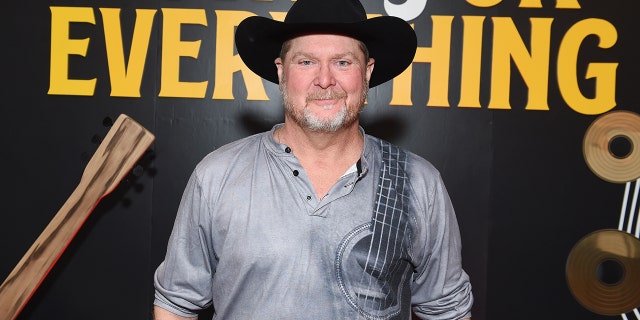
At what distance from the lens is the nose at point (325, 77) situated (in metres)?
1.96

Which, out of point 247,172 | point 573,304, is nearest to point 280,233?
point 247,172

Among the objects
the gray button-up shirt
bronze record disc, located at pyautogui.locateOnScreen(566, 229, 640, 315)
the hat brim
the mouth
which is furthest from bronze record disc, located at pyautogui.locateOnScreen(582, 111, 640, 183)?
the mouth

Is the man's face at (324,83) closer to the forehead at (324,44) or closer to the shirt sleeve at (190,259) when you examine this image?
the forehead at (324,44)

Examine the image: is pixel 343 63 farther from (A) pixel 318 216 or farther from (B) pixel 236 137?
(B) pixel 236 137

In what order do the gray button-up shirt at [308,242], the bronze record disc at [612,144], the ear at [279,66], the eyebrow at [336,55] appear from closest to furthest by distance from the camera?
the gray button-up shirt at [308,242], the eyebrow at [336,55], the ear at [279,66], the bronze record disc at [612,144]

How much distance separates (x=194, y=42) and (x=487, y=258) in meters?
1.72

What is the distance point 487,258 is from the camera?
3.37m

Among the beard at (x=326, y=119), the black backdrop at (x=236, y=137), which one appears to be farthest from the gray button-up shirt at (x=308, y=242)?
the black backdrop at (x=236, y=137)

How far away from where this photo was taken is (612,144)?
3326 millimetres

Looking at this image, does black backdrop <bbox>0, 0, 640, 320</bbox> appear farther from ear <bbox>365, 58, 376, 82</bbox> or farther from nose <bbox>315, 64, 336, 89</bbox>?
nose <bbox>315, 64, 336, 89</bbox>

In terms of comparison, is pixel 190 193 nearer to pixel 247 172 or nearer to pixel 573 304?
pixel 247 172

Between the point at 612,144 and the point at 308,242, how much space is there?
1995mm

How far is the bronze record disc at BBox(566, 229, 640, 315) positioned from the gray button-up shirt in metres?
Answer: 1.42

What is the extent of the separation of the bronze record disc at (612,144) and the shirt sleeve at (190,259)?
206 centimetres
